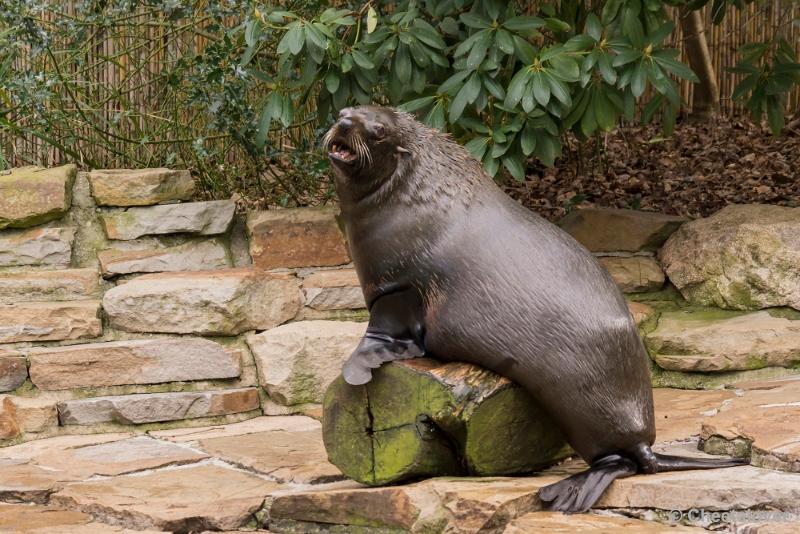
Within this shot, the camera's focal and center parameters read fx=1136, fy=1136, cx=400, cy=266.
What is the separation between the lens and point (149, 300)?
19.1 ft

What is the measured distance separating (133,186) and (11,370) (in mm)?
1220

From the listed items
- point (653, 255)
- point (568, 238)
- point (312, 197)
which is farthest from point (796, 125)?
point (568, 238)

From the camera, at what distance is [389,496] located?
3953 mm

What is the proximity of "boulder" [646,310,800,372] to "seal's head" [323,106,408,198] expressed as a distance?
219 centimetres

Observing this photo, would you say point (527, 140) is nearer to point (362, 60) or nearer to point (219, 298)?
point (362, 60)

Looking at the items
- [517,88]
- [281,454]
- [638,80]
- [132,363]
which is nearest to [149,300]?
[132,363]

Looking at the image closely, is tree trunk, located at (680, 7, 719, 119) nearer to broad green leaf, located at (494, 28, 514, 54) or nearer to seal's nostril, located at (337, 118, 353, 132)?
broad green leaf, located at (494, 28, 514, 54)

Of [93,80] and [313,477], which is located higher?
[93,80]

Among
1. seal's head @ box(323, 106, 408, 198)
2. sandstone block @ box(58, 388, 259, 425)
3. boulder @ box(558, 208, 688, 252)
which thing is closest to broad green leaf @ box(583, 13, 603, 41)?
boulder @ box(558, 208, 688, 252)

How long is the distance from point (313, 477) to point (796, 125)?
5.45 m

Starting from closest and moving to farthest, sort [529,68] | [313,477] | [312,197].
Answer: [313,477] → [529,68] → [312,197]

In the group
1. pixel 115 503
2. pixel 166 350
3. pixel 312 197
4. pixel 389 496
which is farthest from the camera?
pixel 312 197

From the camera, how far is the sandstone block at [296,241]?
247 inches

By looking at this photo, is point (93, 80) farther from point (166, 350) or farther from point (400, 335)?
point (400, 335)
